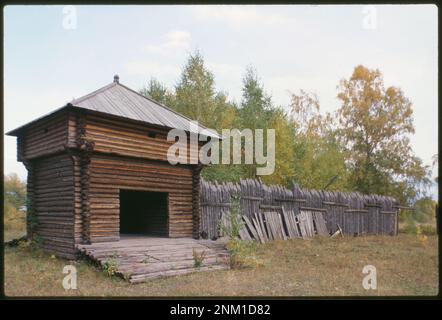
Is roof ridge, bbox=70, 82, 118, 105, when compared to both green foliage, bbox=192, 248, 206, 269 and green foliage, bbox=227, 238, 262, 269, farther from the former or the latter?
green foliage, bbox=227, 238, 262, 269

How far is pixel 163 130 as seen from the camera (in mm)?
13859

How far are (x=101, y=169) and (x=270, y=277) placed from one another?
229 inches

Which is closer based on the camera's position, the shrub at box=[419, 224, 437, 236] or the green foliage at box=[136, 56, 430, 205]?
the shrub at box=[419, 224, 437, 236]

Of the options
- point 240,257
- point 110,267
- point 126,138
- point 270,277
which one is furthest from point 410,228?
point 110,267

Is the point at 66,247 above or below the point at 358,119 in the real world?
below

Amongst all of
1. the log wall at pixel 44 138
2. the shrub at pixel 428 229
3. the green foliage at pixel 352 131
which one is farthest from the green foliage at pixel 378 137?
the log wall at pixel 44 138

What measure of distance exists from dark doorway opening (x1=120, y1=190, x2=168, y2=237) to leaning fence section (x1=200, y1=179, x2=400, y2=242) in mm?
1495

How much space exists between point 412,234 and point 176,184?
49.0 feet

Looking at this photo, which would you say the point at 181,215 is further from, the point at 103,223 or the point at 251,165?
the point at 251,165

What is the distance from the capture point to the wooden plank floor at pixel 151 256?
33.9ft

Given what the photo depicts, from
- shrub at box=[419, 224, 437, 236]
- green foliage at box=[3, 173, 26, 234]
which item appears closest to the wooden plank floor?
green foliage at box=[3, 173, 26, 234]

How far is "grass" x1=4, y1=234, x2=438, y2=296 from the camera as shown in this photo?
8.99 meters

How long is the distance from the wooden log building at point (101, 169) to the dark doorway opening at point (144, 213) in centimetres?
5

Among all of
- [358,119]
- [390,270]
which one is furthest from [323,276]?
[358,119]
